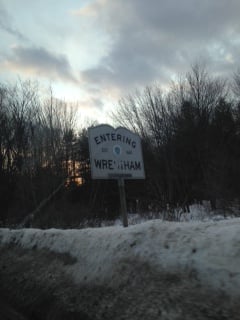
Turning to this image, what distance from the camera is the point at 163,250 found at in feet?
17.0

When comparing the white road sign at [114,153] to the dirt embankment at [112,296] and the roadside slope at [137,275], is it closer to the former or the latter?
the roadside slope at [137,275]

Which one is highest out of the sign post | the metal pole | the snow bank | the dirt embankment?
the sign post

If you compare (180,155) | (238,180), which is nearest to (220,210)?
(238,180)

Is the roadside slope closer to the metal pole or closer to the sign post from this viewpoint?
the metal pole

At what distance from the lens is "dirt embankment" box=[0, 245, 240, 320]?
3963mm

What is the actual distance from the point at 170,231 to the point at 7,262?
15.2 feet

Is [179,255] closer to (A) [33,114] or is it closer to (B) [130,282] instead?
(B) [130,282]

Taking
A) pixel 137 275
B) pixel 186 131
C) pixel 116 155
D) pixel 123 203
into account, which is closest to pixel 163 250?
pixel 137 275

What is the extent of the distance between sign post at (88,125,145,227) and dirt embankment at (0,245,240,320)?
7.72 ft

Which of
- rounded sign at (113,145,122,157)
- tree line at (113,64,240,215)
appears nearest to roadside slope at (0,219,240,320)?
rounded sign at (113,145,122,157)

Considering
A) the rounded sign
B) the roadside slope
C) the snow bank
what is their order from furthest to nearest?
the rounded sign, the snow bank, the roadside slope

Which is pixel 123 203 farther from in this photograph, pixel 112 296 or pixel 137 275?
pixel 112 296

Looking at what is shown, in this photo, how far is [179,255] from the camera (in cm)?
487

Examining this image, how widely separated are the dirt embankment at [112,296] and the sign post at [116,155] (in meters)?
2.35
